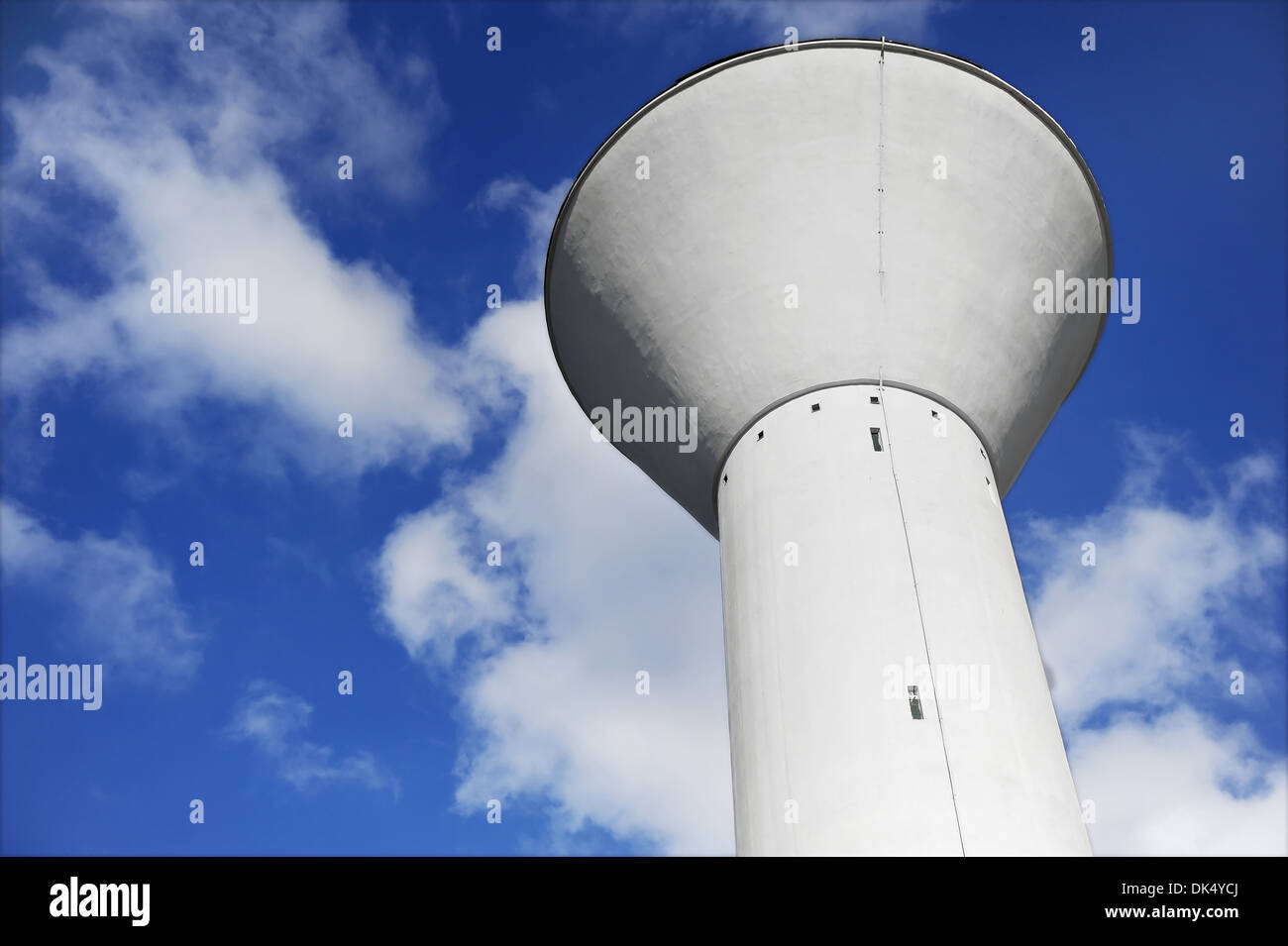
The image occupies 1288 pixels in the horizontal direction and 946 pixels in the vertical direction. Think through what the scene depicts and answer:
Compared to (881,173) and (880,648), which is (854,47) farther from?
(880,648)

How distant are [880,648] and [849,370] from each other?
119 inches

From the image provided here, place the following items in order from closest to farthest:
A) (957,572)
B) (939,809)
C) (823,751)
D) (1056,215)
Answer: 1. (939,809)
2. (823,751)
3. (957,572)
4. (1056,215)

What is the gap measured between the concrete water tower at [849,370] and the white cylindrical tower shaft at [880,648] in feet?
0.08

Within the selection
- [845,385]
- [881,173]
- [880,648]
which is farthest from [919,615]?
[881,173]

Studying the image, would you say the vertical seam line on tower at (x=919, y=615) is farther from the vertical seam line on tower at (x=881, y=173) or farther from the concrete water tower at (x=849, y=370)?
the vertical seam line on tower at (x=881, y=173)

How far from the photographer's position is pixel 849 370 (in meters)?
10.7

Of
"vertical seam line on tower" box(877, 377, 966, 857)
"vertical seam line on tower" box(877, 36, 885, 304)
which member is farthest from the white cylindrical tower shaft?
"vertical seam line on tower" box(877, 36, 885, 304)

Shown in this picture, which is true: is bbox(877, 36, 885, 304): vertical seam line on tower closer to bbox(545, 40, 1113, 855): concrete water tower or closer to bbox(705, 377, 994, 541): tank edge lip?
bbox(545, 40, 1113, 855): concrete water tower

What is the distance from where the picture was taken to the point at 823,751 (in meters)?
8.66

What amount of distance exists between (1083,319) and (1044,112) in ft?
7.84

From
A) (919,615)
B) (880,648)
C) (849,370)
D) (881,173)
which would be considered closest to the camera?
(880,648)
